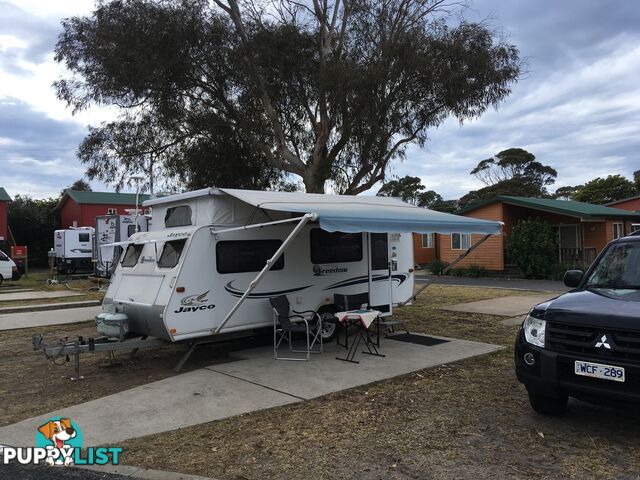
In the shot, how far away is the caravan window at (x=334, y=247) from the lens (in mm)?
8609

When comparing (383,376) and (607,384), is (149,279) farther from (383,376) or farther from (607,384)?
(607,384)

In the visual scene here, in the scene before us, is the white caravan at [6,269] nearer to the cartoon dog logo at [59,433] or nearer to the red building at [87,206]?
the red building at [87,206]

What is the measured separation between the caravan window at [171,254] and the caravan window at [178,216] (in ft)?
1.61

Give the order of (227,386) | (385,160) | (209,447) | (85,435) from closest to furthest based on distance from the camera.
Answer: (209,447) < (85,435) < (227,386) < (385,160)

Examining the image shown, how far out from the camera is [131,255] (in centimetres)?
830

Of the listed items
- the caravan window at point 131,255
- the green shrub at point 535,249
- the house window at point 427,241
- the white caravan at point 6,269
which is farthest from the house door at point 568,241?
the white caravan at point 6,269

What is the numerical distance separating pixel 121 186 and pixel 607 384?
13815 mm

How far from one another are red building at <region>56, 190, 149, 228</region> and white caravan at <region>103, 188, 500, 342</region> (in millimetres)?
31327

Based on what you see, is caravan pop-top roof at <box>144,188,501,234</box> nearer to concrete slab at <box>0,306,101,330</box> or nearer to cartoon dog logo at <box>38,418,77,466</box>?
cartoon dog logo at <box>38,418,77,466</box>

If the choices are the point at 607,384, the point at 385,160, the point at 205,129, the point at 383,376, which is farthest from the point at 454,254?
the point at 607,384

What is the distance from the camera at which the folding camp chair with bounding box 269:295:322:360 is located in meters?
7.60

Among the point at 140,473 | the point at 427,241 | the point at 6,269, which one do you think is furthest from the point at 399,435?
the point at 427,241

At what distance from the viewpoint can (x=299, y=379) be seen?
21.8 feet

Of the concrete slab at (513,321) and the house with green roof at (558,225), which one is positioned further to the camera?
the house with green roof at (558,225)
